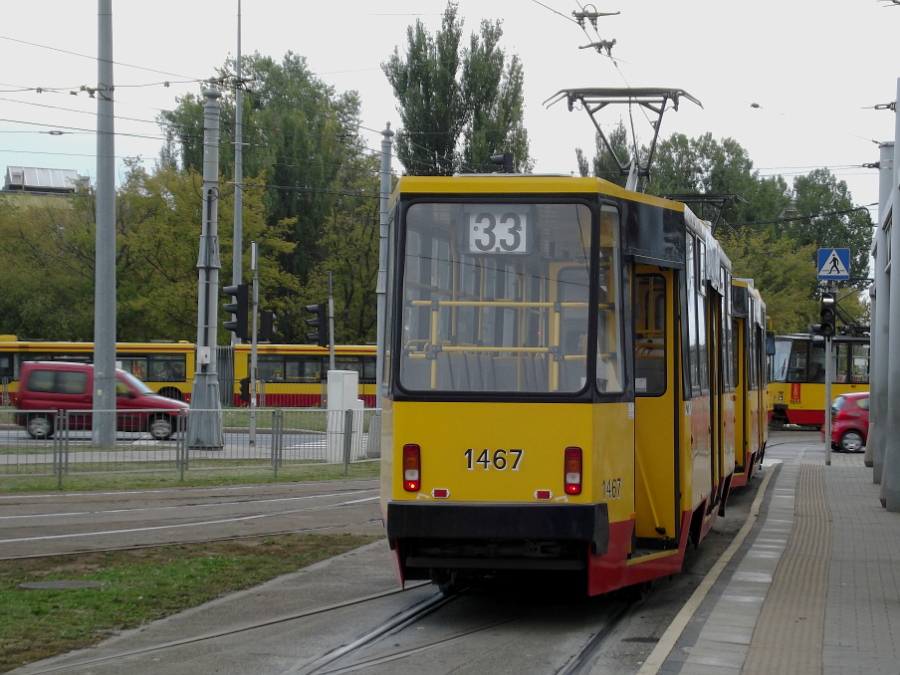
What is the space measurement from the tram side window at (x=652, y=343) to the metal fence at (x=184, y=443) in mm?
10660

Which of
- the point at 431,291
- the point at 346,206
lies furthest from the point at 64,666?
the point at 346,206

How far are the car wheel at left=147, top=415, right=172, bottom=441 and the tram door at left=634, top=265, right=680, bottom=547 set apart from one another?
12365 millimetres

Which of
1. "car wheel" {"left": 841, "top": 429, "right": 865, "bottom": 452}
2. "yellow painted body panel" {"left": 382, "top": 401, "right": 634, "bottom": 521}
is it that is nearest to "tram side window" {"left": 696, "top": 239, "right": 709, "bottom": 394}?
"yellow painted body panel" {"left": 382, "top": 401, "right": 634, "bottom": 521}

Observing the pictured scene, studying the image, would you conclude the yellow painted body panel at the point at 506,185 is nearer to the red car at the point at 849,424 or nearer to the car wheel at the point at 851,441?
the red car at the point at 849,424

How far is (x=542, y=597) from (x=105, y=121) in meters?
19.0

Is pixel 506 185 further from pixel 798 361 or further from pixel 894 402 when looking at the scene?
pixel 798 361

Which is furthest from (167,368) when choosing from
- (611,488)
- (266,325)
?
(611,488)

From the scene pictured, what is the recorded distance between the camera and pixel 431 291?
8.02 m

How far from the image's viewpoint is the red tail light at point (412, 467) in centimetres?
780

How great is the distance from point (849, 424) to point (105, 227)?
19821mm

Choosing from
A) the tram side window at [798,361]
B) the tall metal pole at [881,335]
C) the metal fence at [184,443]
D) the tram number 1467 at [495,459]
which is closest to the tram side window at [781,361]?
the tram side window at [798,361]

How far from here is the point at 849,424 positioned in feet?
107

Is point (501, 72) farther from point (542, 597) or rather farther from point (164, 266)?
point (542, 597)

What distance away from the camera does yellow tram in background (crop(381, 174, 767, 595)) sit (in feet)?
25.2
